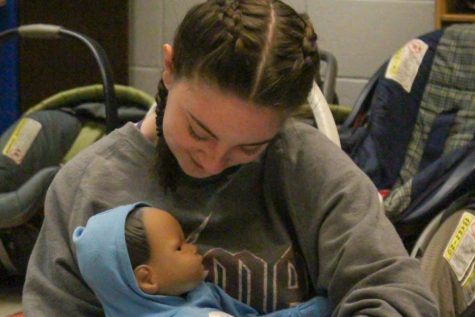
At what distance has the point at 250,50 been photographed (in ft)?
3.44

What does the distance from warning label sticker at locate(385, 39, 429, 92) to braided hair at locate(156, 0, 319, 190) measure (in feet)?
4.73

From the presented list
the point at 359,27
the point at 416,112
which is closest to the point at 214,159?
the point at 416,112

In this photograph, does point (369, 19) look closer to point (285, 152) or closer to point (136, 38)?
point (136, 38)

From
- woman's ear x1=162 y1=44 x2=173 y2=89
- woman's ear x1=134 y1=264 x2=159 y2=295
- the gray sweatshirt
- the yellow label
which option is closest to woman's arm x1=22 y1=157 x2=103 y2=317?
the gray sweatshirt

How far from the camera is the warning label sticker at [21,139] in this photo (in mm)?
2684

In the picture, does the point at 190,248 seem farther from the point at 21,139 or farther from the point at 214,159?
the point at 21,139

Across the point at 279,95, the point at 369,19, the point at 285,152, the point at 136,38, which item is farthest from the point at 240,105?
the point at 136,38

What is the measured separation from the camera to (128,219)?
1168mm

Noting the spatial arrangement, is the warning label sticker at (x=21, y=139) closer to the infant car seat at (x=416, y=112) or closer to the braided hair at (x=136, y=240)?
the infant car seat at (x=416, y=112)

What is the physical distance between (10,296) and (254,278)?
1674mm

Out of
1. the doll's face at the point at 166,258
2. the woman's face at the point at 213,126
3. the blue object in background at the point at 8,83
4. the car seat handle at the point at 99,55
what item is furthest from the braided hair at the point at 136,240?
the blue object in background at the point at 8,83

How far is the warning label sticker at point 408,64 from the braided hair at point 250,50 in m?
1.44

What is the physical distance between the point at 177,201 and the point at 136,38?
2.24m

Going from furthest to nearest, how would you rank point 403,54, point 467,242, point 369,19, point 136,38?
point 136,38, point 369,19, point 403,54, point 467,242
